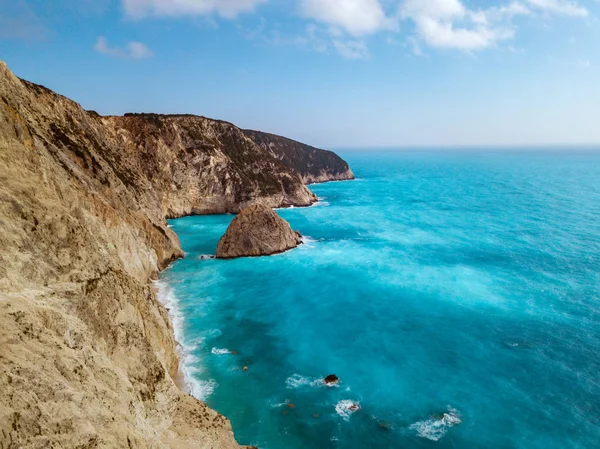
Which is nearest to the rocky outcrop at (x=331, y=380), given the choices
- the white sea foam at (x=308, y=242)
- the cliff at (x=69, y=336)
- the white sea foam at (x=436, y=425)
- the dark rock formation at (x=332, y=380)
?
the dark rock formation at (x=332, y=380)

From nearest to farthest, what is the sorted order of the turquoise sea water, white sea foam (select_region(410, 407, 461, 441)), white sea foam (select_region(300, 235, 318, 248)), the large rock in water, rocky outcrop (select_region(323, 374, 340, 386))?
white sea foam (select_region(410, 407, 461, 441)) < the turquoise sea water < rocky outcrop (select_region(323, 374, 340, 386)) < the large rock in water < white sea foam (select_region(300, 235, 318, 248))

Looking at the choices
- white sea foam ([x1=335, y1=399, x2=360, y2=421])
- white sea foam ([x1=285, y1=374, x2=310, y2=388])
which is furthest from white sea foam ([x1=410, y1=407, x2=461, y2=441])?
white sea foam ([x1=285, y1=374, x2=310, y2=388])

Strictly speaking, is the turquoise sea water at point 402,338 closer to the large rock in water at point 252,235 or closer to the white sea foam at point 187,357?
the white sea foam at point 187,357

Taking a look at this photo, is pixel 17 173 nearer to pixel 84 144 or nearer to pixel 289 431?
pixel 289 431

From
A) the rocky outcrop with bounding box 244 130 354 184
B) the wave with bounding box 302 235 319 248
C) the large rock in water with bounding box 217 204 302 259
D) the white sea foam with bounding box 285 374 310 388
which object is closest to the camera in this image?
the white sea foam with bounding box 285 374 310 388

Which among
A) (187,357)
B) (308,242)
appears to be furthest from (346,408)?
(308,242)

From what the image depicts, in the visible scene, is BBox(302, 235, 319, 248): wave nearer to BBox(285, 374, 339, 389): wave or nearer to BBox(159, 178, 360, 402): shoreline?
BBox(159, 178, 360, 402): shoreline

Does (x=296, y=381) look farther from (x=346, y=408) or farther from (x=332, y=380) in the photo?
(x=346, y=408)

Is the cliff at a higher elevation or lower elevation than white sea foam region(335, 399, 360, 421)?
higher
